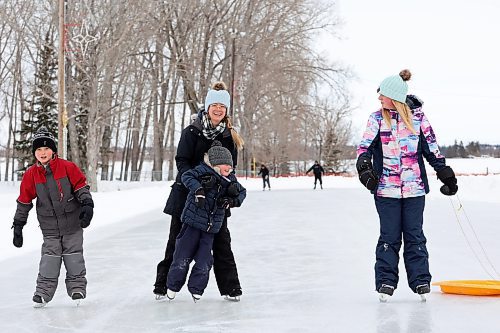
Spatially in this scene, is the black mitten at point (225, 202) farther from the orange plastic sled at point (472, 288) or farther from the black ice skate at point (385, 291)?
the orange plastic sled at point (472, 288)

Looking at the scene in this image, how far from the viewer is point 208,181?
4715 mm

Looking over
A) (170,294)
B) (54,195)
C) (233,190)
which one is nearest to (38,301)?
(54,195)

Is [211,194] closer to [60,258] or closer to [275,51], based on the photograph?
[60,258]

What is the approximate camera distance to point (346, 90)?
36156 millimetres

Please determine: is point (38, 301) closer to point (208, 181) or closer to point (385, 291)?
point (208, 181)

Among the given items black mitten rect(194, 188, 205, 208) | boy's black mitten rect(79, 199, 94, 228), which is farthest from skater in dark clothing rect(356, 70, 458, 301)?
boy's black mitten rect(79, 199, 94, 228)

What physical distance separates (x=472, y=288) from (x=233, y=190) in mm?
1923

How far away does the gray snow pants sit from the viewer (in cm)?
489

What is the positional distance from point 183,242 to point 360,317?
1.36 metres

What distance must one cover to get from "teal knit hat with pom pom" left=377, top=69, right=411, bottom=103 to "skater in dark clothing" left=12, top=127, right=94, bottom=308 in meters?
2.19

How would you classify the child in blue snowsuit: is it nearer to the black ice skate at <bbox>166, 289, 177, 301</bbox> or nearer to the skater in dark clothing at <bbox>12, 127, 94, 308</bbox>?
the black ice skate at <bbox>166, 289, 177, 301</bbox>

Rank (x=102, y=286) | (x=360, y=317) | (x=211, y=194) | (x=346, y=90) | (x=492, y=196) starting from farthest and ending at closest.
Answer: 1. (x=346, y=90)
2. (x=492, y=196)
3. (x=102, y=286)
4. (x=211, y=194)
5. (x=360, y=317)

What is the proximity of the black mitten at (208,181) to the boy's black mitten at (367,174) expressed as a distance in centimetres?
99

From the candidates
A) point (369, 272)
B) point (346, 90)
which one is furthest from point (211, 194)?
point (346, 90)
